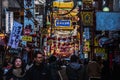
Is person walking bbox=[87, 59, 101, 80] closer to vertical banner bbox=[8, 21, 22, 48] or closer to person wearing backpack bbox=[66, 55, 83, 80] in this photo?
vertical banner bbox=[8, 21, 22, 48]

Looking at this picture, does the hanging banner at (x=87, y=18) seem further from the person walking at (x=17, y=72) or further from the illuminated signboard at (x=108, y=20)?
the person walking at (x=17, y=72)

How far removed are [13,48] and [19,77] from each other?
43.1 ft

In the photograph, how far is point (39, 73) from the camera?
30.8 ft

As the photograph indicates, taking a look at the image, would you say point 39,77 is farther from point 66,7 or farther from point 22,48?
point 66,7

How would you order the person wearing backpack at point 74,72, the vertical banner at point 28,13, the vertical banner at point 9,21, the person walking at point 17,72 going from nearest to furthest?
the person walking at point 17,72
the person wearing backpack at point 74,72
the vertical banner at point 28,13
the vertical banner at point 9,21

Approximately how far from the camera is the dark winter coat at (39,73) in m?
9.39

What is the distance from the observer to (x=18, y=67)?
9.30 m

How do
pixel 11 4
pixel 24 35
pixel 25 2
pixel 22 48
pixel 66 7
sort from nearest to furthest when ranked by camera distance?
1. pixel 22 48
2. pixel 24 35
3. pixel 25 2
4. pixel 11 4
5. pixel 66 7

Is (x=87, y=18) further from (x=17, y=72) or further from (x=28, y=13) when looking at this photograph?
(x=17, y=72)

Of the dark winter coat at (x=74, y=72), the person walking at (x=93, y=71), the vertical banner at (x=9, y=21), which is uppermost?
the vertical banner at (x=9, y=21)

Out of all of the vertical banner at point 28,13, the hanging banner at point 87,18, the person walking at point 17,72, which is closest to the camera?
the person walking at point 17,72

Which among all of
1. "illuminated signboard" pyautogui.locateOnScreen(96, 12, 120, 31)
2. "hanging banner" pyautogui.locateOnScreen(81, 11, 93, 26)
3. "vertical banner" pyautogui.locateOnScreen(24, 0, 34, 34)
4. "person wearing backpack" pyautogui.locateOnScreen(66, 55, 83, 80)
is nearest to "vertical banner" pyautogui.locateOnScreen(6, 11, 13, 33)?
"vertical banner" pyautogui.locateOnScreen(24, 0, 34, 34)

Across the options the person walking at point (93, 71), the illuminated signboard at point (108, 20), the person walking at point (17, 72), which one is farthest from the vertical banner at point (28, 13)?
the person walking at point (17, 72)

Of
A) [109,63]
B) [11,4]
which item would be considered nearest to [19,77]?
[109,63]
